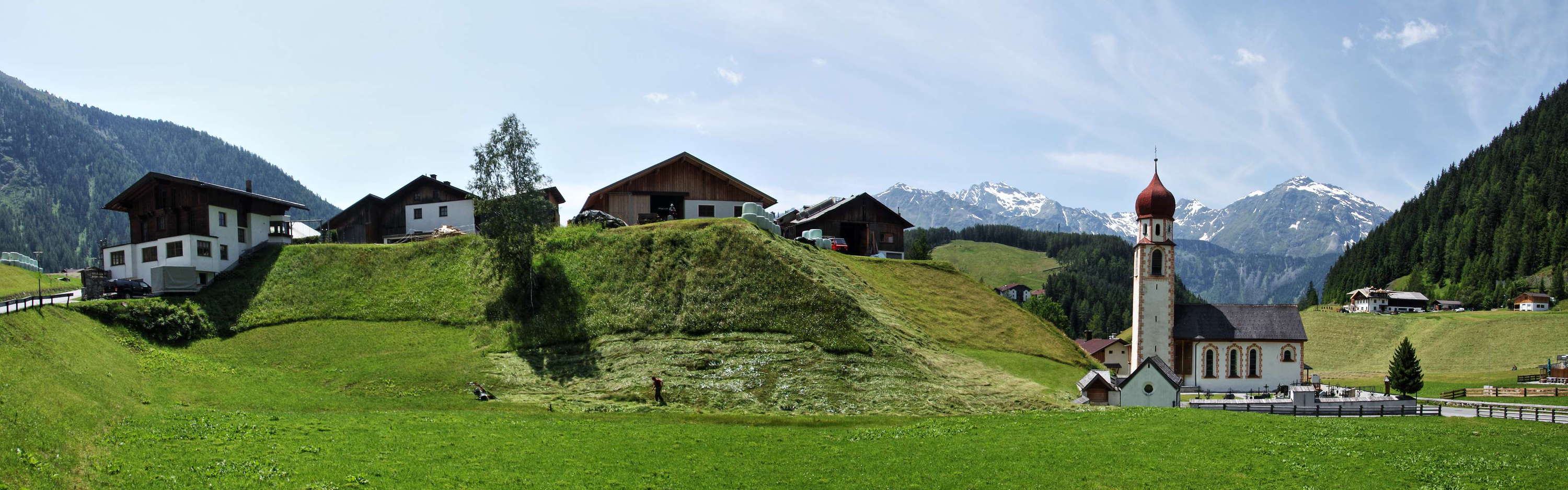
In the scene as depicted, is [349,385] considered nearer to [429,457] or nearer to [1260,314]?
[429,457]

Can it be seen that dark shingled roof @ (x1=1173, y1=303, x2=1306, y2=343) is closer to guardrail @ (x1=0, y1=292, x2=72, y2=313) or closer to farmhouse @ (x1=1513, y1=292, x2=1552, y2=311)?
guardrail @ (x1=0, y1=292, x2=72, y2=313)

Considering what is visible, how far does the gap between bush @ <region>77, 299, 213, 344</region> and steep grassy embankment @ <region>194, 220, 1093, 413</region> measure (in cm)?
293

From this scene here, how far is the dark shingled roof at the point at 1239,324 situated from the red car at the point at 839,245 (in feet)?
92.6

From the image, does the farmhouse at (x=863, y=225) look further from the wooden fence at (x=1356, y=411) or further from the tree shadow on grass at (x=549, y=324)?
the wooden fence at (x=1356, y=411)

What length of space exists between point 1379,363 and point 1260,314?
2309 inches

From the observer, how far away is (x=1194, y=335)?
7025 cm

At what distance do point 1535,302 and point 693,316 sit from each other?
168221 millimetres

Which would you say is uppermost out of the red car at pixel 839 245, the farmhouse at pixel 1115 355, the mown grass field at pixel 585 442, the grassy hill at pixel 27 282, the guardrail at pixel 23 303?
the red car at pixel 839 245

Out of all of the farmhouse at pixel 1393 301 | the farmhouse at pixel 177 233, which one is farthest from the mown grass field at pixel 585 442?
the farmhouse at pixel 1393 301

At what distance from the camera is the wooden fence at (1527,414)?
42625mm

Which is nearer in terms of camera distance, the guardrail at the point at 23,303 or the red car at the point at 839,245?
the guardrail at the point at 23,303

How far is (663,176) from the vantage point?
75.7 m

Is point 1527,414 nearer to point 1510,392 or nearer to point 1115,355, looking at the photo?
point 1510,392

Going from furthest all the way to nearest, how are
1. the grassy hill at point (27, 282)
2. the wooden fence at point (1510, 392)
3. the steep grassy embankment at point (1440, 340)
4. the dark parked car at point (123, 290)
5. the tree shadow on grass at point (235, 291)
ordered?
the steep grassy embankment at point (1440, 340) < the wooden fence at point (1510, 392) < the grassy hill at point (27, 282) < the dark parked car at point (123, 290) < the tree shadow on grass at point (235, 291)
